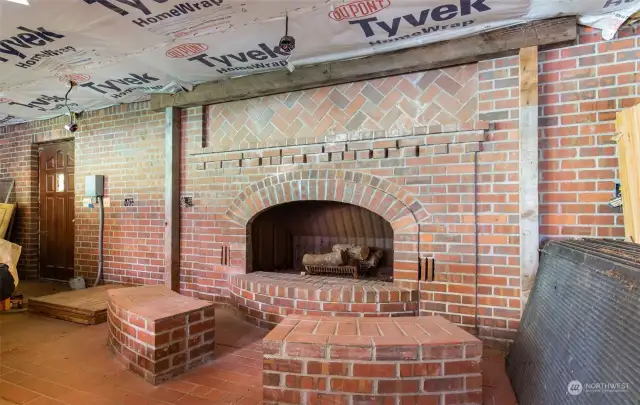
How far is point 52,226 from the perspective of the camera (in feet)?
17.5

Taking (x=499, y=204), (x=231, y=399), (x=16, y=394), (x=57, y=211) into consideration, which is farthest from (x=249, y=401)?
(x=57, y=211)

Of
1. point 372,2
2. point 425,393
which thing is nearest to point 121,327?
point 425,393

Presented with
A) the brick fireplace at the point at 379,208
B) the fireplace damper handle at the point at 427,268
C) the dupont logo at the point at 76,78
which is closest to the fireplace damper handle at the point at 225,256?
the brick fireplace at the point at 379,208

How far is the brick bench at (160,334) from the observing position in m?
2.20

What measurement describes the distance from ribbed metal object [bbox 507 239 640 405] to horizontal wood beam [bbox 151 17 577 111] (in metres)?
1.52

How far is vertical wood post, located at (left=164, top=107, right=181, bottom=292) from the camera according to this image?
12.9 ft

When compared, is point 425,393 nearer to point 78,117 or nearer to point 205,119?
point 205,119

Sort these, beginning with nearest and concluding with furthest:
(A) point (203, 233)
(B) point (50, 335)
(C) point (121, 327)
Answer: (C) point (121, 327), (B) point (50, 335), (A) point (203, 233)

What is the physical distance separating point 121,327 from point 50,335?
1183 mm

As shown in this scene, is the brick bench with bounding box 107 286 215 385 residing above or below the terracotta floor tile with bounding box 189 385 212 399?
above

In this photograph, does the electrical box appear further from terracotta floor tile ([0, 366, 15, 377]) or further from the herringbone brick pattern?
terracotta floor tile ([0, 366, 15, 377])

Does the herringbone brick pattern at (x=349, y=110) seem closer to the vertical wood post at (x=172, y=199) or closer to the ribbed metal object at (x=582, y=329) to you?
the vertical wood post at (x=172, y=199)

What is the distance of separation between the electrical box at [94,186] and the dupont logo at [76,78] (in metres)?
1.39

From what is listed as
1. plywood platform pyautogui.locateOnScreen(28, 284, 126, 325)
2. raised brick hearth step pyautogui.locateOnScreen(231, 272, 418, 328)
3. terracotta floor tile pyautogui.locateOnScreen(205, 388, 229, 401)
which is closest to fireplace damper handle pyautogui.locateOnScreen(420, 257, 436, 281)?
raised brick hearth step pyautogui.locateOnScreen(231, 272, 418, 328)
